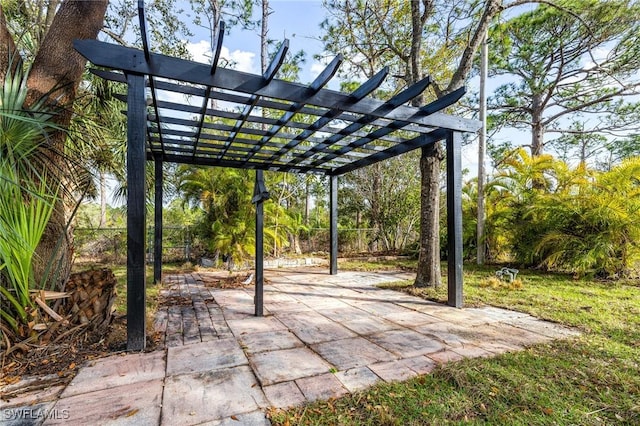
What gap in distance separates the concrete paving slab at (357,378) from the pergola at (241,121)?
156 cm

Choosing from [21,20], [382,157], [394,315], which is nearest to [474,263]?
[382,157]

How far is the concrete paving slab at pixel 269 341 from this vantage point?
2.41 m

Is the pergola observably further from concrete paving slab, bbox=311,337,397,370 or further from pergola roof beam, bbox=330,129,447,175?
concrete paving slab, bbox=311,337,397,370

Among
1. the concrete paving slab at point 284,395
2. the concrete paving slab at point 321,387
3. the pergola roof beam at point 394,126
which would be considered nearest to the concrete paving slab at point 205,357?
the concrete paving slab at point 284,395

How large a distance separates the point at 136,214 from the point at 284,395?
1758 mm

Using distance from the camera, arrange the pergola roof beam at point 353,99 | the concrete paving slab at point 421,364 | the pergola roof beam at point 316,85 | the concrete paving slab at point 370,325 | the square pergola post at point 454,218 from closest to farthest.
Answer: the concrete paving slab at point 421,364 → the pergola roof beam at point 316,85 → the pergola roof beam at point 353,99 → the concrete paving slab at point 370,325 → the square pergola post at point 454,218

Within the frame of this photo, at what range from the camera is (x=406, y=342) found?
253 centimetres

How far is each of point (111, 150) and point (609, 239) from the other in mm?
7464

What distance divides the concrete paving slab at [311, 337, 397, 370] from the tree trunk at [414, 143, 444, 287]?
241 centimetres

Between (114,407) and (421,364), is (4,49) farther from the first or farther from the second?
(421,364)

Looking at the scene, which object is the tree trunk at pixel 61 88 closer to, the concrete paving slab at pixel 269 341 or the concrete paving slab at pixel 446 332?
the concrete paving slab at pixel 269 341

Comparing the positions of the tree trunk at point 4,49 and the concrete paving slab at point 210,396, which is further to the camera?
the tree trunk at point 4,49

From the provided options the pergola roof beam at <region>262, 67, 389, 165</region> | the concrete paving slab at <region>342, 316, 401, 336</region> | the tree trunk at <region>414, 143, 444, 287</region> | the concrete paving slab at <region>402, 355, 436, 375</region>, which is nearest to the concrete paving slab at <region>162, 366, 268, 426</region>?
the concrete paving slab at <region>402, 355, 436, 375</region>

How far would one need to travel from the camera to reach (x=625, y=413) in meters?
1.52
